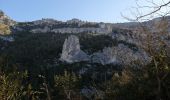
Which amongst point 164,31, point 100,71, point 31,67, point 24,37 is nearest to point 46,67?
point 31,67

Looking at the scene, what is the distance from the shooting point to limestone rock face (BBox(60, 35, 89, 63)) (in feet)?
439

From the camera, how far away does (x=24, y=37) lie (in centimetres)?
16538

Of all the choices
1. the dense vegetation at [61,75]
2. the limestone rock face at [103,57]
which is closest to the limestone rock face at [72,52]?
the limestone rock face at [103,57]

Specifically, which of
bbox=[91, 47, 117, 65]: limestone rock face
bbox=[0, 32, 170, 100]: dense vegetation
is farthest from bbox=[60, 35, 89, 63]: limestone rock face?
bbox=[0, 32, 170, 100]: dense vegetation

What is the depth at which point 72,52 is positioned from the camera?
138 m

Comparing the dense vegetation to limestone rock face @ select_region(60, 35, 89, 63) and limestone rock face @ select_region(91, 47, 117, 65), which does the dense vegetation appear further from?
limestone rock face @ select_region(60, 35, 89, 63)

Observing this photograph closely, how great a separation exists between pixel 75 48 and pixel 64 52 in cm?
450

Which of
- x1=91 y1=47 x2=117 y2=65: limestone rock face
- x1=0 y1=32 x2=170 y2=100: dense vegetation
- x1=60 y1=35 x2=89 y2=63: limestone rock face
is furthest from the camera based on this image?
x1=60 y1=35 x2=89 y2=63: limestone rock face

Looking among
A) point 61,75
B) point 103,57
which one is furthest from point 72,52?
point 61,75

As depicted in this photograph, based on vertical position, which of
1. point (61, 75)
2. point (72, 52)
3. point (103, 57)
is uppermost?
point (61, 75)

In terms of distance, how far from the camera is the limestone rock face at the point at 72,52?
13388 cm

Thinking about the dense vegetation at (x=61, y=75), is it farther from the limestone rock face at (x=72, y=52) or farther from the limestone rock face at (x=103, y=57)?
the limestone rock face at (x=72, y=52)

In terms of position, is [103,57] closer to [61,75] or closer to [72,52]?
[72,52]

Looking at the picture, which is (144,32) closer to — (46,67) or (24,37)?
(46,67)
